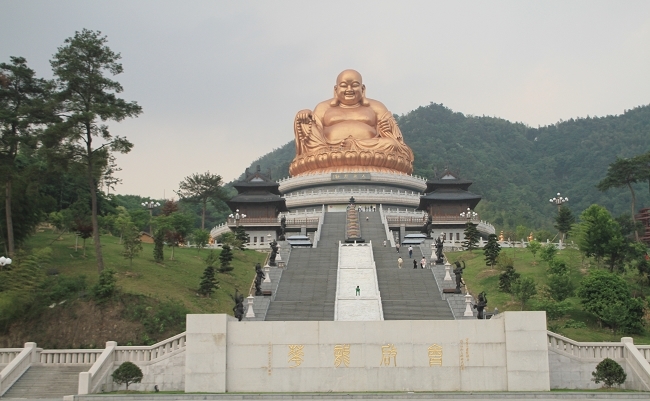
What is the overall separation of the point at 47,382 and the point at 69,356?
99 centimetres

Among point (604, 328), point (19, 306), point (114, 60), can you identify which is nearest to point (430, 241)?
point (604, 328)

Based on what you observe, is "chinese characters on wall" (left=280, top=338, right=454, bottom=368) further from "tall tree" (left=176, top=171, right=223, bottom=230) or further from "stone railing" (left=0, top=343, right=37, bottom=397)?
"tall tree" (left=176, top=171, right=223, bottom=230)

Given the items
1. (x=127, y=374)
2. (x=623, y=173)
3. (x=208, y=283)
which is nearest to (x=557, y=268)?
(x=208, y=283)

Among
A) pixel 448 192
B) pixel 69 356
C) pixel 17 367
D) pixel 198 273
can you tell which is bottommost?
pixel 17 367

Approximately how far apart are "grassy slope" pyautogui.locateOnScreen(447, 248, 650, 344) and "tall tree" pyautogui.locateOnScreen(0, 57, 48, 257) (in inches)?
653

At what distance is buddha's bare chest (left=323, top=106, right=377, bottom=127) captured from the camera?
56219 millimetres

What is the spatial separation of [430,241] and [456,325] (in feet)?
56.6

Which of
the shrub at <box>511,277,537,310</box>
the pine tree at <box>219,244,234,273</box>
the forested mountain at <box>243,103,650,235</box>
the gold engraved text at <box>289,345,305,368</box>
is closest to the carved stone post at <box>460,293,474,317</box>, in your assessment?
the shrub at <box>511,277,537,310</box>

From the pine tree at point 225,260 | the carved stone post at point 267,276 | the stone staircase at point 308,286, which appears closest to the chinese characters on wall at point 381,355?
the stone staircase at point 308,286

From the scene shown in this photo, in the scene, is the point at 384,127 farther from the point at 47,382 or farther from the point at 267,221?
the point at 47,382

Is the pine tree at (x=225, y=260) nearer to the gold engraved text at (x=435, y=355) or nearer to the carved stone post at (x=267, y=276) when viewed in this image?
the carved stone post at (x=267, y=276)

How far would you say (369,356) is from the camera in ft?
63.9

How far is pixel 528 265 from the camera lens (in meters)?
32.4

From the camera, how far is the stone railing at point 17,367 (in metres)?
19.3
